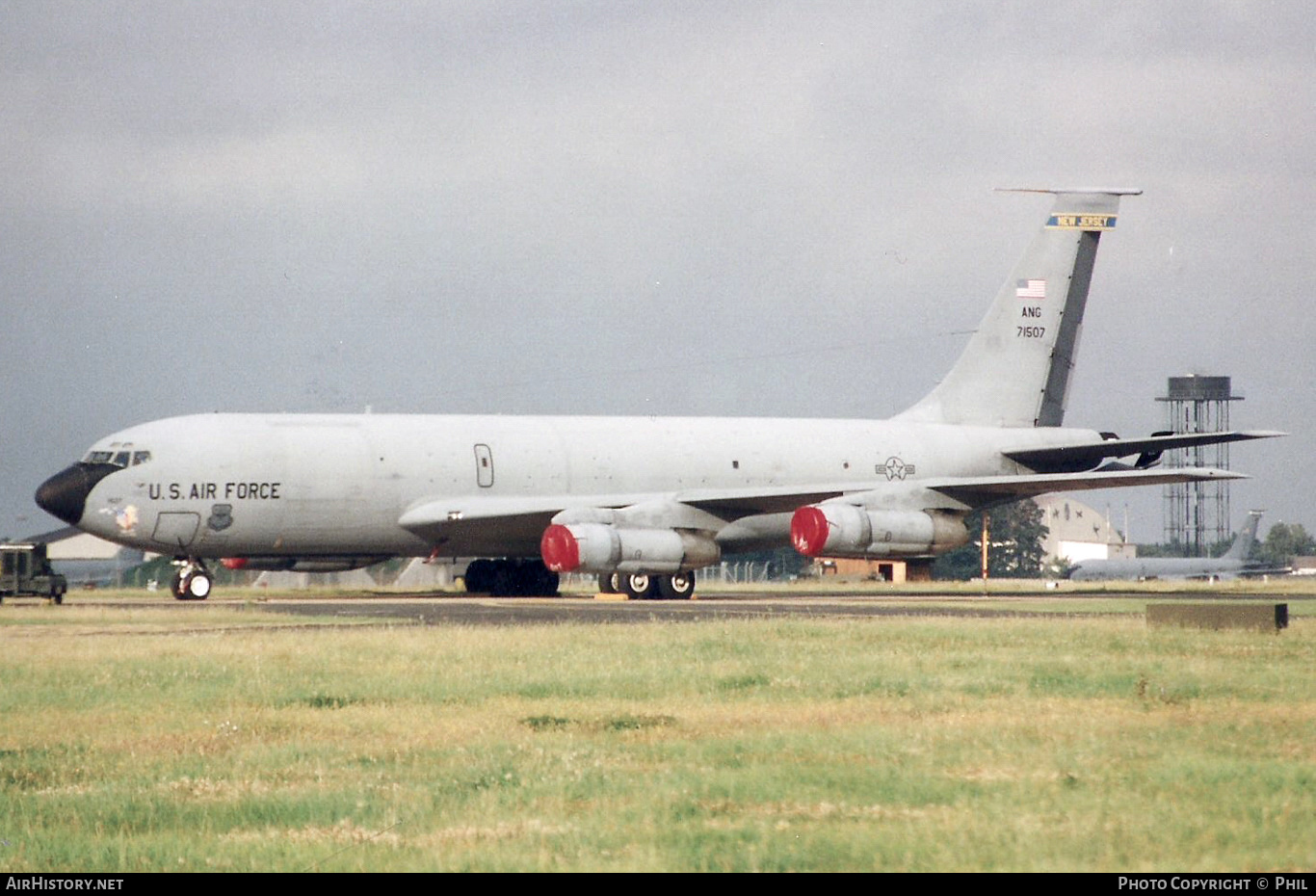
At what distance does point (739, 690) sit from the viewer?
53.1ft

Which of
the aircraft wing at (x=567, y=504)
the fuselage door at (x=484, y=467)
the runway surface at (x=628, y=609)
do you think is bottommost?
the runway surface at (x=628, y=609)

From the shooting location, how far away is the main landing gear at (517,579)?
44750mm

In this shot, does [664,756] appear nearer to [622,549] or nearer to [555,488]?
[622,549]

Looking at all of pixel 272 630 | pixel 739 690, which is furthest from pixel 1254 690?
pixel 272 630

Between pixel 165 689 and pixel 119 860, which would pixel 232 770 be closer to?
pixel 119 860

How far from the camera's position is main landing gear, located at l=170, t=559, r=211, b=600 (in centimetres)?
3825

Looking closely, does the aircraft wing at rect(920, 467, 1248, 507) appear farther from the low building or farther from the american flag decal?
the low building

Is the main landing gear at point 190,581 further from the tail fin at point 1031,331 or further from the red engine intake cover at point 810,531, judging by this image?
the tail fin at point 1031,331

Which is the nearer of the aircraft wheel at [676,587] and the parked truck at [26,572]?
the parked truck at [26,572]

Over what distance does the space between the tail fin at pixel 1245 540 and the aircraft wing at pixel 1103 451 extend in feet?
197

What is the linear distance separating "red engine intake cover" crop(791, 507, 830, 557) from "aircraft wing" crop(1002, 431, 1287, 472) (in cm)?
980

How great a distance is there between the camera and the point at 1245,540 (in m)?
103

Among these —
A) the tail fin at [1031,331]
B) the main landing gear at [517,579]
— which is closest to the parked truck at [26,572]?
the main landing gear at [517,579]
